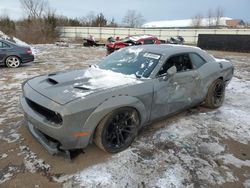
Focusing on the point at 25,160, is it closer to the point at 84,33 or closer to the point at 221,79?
the point at 221,79

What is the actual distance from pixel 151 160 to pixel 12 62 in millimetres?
8433

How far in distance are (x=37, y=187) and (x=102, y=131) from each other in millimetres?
943

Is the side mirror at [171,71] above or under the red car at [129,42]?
under

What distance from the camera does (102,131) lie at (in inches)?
109

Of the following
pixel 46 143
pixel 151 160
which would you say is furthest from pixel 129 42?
pixel 46 143

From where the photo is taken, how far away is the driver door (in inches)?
133

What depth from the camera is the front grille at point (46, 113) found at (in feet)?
8.48

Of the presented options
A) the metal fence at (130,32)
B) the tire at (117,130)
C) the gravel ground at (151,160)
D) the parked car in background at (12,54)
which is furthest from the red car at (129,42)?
the metal fence at (130,32)

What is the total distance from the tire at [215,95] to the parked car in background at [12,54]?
7971mm

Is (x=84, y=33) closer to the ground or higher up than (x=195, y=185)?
higher up

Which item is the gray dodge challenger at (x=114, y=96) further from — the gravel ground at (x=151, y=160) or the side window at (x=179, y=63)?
the gravel ground at (x=151, y=160)

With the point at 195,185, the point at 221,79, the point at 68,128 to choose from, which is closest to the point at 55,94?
the point at 68,128

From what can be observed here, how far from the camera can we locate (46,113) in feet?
9.11

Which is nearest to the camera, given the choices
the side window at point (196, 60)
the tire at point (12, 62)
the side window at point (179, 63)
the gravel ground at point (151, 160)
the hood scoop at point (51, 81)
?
the gravel ground at point (151, 160)
